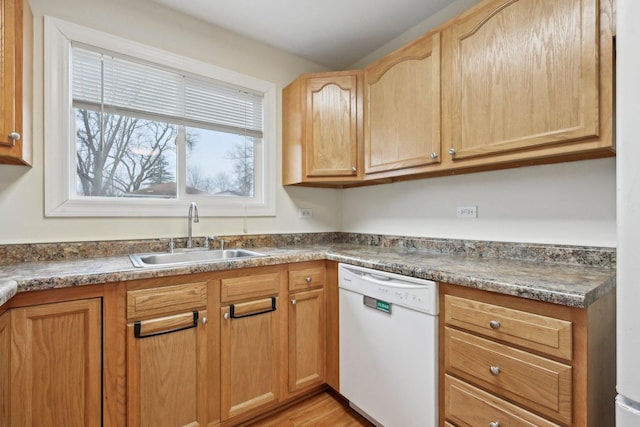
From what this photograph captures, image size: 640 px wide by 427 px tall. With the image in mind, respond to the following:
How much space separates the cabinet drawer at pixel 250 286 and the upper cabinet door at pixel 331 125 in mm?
880

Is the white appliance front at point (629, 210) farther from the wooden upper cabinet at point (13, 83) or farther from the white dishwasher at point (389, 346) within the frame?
the wooden upper cabinet at point (13, 83)

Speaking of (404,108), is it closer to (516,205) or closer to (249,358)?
(516,205)

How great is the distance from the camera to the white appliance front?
69cm

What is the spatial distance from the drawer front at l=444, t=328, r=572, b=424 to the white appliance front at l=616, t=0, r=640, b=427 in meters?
0.23

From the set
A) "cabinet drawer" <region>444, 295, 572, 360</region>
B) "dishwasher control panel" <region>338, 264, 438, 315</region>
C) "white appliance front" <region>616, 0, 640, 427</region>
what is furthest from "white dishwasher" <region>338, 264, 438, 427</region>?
"white appliance front" <region>616, 0, 640, 427</region>

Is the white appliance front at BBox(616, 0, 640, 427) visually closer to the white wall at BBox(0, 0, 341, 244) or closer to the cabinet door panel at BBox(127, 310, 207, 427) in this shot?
the cabinet door panel at BBox(127, 310, 207, 427)

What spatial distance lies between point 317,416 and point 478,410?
0.96 metres

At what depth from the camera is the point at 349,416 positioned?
5.74ft

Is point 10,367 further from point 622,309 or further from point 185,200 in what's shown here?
point 622,309

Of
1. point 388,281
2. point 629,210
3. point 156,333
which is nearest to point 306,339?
point 388,281

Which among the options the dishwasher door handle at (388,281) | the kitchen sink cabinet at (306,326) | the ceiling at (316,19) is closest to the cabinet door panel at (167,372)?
the kitchen sink cabinet at (306,326)

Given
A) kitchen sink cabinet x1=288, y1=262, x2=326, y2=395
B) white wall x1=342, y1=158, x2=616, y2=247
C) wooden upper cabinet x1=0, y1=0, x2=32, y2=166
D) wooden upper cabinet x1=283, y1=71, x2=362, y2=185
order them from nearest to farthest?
1. wooden upper cabinet x1=0, y1=0, x2=32, y2=166
2. white wall x1=342, y1=158, x2=616, y2=247
3. kitchen sink cabinet x1=288, y1=262, x2=326, y2=395
4. wooden upper cabinet x1=283, y1=71, x2=362, y2=185

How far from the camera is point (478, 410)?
117 cm

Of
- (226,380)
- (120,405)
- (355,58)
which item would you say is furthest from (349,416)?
(355,58)
